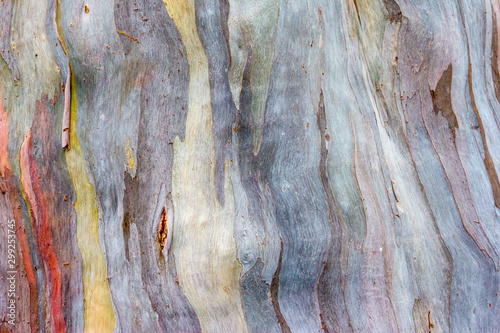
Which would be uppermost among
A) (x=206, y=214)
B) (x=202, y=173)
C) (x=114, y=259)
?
(x=202, y=173)

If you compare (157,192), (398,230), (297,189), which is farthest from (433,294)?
(157,192)

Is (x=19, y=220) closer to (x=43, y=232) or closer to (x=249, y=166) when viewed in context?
(x=43, y=232)

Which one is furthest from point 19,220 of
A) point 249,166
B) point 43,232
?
point 249,166

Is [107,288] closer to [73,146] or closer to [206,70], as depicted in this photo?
[73,146]

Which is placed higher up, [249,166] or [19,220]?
[249,166]
